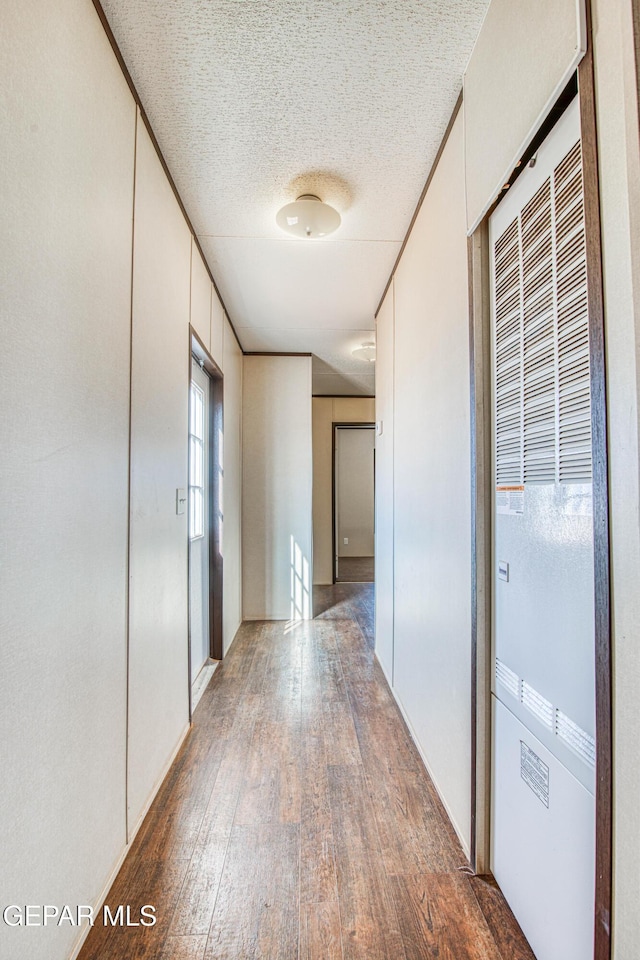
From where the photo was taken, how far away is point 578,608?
968 mm

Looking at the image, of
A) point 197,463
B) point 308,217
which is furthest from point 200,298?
point 197,463

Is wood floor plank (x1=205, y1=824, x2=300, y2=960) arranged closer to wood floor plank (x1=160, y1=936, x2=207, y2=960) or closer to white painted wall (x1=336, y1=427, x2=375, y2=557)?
wood floor plank (x1=160, y1=936, x2=207, y2=960)

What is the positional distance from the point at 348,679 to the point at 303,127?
313 cm

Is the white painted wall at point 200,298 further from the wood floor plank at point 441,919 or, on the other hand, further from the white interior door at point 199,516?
the wood floor plank at point 441,919

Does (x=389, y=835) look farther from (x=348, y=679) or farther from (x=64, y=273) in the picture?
(x=64, y=273)

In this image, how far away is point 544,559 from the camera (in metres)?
1.11

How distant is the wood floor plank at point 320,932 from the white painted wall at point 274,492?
10.2 ft

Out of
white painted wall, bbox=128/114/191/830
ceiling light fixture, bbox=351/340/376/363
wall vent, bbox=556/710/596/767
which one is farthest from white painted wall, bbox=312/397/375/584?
wall vent, bbox=556/710/596/767

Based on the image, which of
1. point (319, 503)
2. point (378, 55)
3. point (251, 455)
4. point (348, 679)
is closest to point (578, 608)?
point (378, 55)

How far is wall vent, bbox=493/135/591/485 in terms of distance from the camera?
3.17 feet

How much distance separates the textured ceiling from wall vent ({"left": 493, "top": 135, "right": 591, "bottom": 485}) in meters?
0.71

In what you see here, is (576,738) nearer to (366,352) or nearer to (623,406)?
(623,406)

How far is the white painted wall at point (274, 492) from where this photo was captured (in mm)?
4387

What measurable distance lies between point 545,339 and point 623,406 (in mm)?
405
